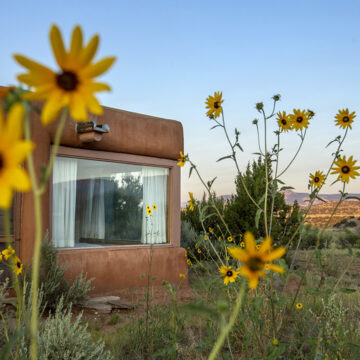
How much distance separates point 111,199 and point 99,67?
672 centimetres

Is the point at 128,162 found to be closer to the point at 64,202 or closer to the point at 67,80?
the point at 64,202

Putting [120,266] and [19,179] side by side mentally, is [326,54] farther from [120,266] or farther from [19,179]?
[19,179]

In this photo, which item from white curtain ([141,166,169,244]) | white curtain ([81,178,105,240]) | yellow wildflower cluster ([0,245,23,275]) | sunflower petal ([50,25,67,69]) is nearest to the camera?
sunflower petal ([50,25,67,69])

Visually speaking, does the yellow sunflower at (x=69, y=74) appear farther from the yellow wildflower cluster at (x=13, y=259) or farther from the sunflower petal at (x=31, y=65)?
the yellow wildflower cluster at (x=13, y=259)

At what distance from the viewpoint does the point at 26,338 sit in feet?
9.45

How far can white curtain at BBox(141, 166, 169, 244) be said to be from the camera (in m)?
7.50

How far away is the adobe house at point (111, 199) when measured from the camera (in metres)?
6.11

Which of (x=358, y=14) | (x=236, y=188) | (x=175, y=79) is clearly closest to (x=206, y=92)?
(x=175, y=79)

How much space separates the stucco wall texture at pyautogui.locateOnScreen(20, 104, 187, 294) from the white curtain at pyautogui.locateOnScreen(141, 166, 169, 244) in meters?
0.14

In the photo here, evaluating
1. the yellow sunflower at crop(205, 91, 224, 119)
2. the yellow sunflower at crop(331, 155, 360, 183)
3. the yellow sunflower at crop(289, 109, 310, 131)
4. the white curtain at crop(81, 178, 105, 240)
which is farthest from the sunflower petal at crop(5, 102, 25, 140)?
the white curtain at crop(81, 178, 105, 240)

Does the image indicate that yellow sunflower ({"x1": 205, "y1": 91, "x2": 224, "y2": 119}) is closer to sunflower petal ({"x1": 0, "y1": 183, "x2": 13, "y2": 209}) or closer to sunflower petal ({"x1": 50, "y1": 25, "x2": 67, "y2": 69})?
sunflower petal ({"x1": 50, "y1": 25, "x2": 67, "y2": 69})

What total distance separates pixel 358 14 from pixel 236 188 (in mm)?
4976

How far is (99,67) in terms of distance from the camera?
641mm

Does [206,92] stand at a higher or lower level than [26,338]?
higher
